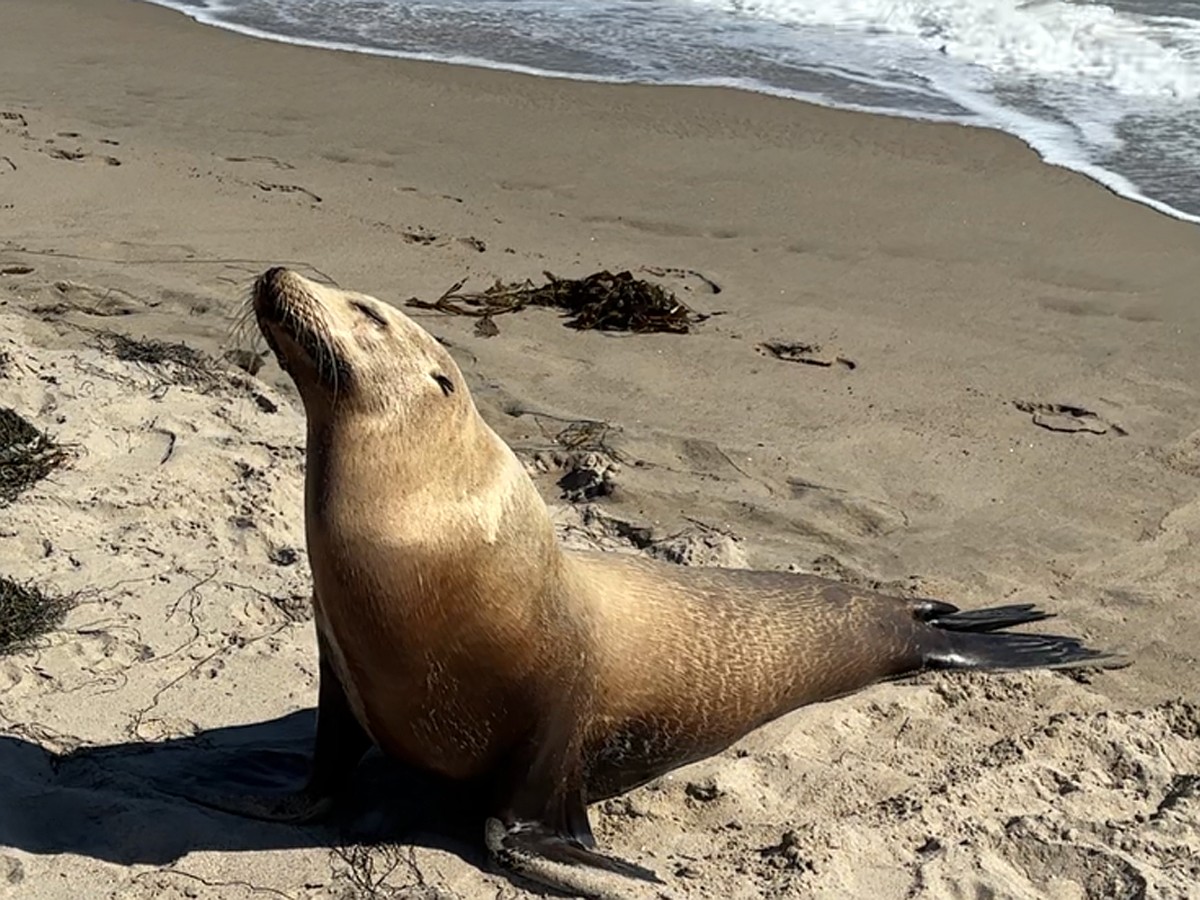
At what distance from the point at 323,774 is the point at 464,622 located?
2.04 feet

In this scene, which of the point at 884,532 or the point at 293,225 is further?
the point at 293,225

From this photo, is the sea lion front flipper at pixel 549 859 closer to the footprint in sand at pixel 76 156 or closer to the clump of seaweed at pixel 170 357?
the clump of seaweed at pixel 170 357

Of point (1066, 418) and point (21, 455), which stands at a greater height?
point (1066, 418)

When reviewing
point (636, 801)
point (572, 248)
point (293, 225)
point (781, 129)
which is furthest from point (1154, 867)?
point (781, 129)

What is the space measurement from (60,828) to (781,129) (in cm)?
772

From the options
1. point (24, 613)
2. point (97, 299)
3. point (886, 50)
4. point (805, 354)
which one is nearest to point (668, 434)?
point (805, 354)

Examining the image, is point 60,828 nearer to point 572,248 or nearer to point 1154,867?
point 1154,867

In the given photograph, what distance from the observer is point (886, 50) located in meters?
13.4

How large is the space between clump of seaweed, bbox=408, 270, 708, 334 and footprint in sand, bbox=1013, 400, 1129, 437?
1.55 metres

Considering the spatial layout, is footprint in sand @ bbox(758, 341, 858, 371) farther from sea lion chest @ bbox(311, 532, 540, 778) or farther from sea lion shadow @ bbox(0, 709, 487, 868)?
sea lion chest @ bbox(311, 532, 540, 778)

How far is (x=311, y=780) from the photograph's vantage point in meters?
4.09

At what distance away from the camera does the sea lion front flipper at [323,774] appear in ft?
13.2

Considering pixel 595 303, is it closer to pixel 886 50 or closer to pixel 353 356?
pixel 353 356

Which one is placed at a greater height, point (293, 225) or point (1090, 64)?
point (1090, 64)
